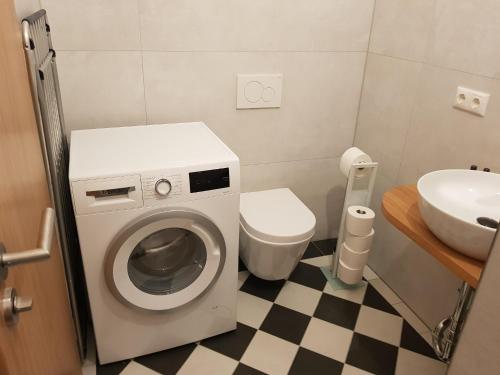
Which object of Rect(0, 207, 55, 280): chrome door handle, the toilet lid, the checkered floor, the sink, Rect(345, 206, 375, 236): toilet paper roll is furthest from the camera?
Rect(345, 206, 375, 236): toilet paper roll

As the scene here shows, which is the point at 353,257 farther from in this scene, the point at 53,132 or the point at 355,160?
the point at 53,132

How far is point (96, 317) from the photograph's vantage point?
1489 mm

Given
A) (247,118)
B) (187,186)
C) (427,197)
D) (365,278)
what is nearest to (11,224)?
(187,186)

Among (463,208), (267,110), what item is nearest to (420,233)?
(463,208)

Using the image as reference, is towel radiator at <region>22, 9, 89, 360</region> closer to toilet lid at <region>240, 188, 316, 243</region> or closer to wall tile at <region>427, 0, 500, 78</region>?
toilet lid at <region>240, 188, 316, 243</region>

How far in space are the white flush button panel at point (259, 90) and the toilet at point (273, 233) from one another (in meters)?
0.48

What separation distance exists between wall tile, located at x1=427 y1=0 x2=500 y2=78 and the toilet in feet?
2.96

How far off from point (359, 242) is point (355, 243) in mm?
20

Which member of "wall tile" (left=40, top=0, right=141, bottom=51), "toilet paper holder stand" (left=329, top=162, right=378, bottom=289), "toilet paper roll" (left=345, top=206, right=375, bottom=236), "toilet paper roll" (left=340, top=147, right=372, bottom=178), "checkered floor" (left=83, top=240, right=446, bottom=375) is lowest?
"checkered floor" (left=83, top=240, right=446, bottom=375)

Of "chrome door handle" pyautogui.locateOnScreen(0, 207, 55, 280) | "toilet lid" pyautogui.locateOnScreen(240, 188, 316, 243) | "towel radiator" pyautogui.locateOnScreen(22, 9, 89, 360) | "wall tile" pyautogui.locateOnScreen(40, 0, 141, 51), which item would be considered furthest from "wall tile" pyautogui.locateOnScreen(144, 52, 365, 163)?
"chrome door handle" pyautogui.locateOnScreen(0, 207, 55, 280)

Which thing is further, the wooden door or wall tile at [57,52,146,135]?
wall tile at [57,52,146,135]

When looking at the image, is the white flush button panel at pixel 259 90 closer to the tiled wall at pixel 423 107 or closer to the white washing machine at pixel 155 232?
the white washing machine at pixel 155 232

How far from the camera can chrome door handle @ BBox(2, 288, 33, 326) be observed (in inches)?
23.8

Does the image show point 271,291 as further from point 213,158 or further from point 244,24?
point 244,24
